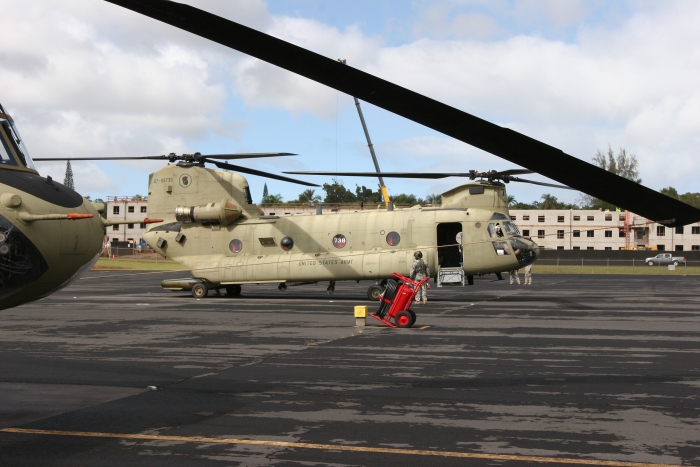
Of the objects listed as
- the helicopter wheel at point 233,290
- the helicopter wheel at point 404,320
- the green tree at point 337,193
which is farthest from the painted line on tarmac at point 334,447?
the green tree at point 337,193

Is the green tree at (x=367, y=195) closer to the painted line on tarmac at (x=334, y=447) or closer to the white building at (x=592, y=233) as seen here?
the white building at (x=592, y=233)

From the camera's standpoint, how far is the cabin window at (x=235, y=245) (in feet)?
90.2

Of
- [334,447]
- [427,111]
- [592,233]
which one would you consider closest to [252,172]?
[334,447]

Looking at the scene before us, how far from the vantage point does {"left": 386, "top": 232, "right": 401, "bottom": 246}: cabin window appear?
84.3 ft

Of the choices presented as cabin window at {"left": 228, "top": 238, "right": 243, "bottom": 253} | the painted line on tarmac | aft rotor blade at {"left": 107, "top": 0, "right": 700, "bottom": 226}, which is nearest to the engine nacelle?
cabin window at {"left": 228, "top": 238, "right": 243, "bottom": 253}

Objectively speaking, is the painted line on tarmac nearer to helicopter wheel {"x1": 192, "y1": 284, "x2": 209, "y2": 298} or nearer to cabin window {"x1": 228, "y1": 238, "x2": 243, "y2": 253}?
cabin window {"x1": 228, "y1": 238, "x2": 243, "y2": 253}

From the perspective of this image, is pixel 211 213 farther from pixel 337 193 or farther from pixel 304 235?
pixel 337 193

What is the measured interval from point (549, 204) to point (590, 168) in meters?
143

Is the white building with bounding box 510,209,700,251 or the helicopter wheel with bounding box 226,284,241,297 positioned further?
the white building with bounding box 510,209,700,251

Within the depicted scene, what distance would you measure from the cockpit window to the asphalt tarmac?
271 cm

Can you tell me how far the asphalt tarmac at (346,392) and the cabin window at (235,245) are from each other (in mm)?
8772

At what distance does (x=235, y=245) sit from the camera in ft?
90.4

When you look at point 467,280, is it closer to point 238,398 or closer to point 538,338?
point 538,338

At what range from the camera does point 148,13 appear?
14.5ft
